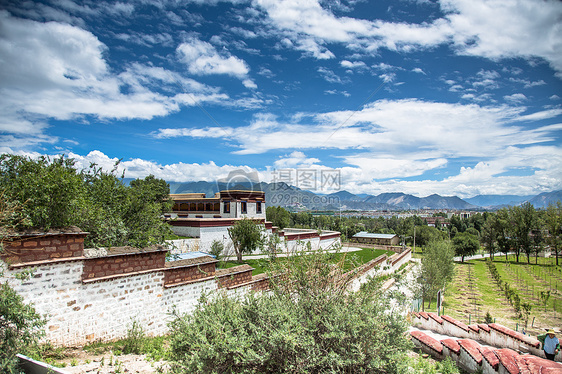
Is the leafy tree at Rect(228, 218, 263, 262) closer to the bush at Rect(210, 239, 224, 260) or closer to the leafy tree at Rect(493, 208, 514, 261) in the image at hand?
the bush at Rect(210, 239, 224, 260)

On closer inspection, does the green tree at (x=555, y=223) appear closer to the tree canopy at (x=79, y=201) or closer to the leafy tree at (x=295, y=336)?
the leafy tree at (x=295, y=336)

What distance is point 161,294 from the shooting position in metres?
7.41

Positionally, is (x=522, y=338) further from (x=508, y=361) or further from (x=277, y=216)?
(x=277, y=216)

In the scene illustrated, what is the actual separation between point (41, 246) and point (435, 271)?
26.4 meters

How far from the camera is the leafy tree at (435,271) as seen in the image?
22.5 metres

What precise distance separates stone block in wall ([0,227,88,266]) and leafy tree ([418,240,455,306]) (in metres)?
21.8

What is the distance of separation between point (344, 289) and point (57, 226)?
5.69 m

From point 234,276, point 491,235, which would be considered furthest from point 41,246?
point 491,235

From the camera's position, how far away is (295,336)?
10.7 ft

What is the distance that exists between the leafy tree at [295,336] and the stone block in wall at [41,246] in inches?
129

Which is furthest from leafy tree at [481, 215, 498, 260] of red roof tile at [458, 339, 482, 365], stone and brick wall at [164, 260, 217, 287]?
stone and brick wall at [164, 260, 217, 287]

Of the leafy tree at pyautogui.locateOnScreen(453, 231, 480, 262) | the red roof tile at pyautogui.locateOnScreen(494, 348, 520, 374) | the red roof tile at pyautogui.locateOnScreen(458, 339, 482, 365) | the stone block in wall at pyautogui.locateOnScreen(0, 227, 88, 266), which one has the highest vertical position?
the stone block in wall at pyautogui.locateOnScreen(0, 227, 88, 266)

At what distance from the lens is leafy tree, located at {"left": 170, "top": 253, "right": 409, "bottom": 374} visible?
127 inches

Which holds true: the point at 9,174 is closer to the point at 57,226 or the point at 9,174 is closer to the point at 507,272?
the point at 57,226
